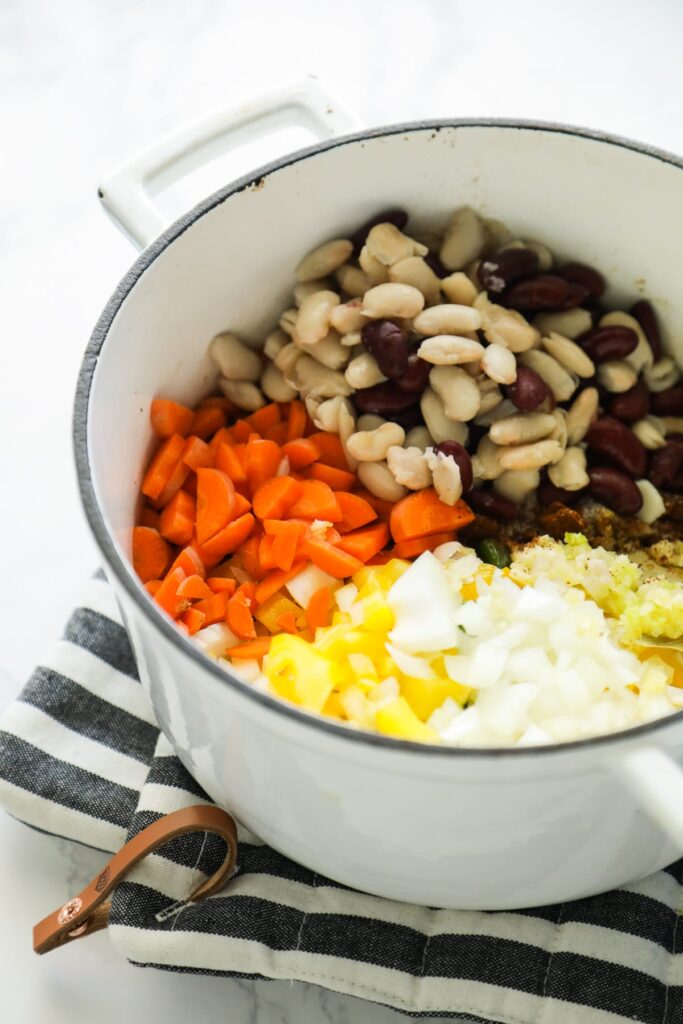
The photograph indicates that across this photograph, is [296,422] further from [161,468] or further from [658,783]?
[658,783]

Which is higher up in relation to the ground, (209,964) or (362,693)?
(362,693)

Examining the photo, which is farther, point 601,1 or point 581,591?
point 601,1

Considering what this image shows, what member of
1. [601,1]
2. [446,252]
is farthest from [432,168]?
[601,1]

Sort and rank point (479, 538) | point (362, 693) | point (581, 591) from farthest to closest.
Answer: point (479, 538)
point (581, 591)
point (362, 693)

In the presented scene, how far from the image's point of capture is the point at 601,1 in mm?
1810

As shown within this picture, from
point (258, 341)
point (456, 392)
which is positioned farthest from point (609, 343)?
point (258, 341)

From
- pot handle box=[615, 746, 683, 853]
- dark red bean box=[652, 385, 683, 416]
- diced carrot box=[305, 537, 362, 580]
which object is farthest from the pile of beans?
pot handle box=[615, 746, 683, 853]

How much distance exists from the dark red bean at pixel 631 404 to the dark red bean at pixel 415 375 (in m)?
0.22

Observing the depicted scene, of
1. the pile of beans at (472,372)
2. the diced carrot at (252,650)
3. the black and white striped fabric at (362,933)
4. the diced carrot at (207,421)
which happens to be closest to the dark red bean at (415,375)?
the pile of beans at (472,372)

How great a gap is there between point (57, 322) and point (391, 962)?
973mm

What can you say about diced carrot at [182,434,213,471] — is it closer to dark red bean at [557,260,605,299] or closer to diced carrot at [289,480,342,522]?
diced carrot at [289,480,342,522]

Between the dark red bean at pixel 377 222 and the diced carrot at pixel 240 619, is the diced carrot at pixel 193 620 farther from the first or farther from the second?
the dark red bean at pixel 377 222

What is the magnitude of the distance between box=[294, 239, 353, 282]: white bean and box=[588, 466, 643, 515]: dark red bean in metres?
0.37

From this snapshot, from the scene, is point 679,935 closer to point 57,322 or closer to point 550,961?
point 550,961
